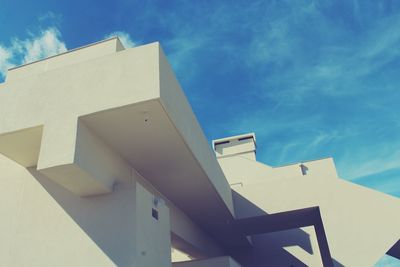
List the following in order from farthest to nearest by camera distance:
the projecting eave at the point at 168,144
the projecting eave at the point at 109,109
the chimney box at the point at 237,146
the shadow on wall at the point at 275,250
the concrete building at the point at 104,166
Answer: the chimney box at the point at 237,146, the shadow on wall at the point at 275,250, the projecting eave at the point at 168,144, the concrete building at the point at 104,166, the projecting eave at the point at 109,109

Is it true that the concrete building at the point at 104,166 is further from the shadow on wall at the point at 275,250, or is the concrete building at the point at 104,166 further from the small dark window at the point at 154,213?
the shadow on wall at the point at 275,250

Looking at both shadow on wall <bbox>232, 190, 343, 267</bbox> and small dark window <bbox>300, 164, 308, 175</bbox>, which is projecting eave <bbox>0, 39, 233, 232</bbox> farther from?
small dark window <bbox>300, 164, 308, 175</bbox>

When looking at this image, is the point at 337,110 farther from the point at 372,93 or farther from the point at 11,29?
the point at 11,29

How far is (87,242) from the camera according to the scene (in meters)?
5.75

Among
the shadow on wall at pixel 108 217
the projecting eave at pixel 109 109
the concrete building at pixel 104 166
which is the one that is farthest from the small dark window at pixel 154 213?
the projecting eave at pixel 109 109

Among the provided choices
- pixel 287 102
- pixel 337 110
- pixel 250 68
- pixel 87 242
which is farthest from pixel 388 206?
pixel 87 242

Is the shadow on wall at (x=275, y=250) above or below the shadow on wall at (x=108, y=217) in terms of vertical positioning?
above

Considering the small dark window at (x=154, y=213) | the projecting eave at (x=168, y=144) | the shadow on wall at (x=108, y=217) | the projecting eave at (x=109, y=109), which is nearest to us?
the projecting eave at (x=109, y=109)

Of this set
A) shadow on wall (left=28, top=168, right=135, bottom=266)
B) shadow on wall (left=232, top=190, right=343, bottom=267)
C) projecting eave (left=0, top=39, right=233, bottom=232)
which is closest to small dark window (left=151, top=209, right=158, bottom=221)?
shadow on wall (left=28, top=168, right=135, bottom=266)

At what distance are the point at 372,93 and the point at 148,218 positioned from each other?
6841 millimetres

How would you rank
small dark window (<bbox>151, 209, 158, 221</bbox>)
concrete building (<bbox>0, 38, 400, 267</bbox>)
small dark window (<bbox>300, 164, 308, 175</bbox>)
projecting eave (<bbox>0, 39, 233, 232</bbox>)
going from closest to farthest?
projecting eave (<bbox>0, 39, 233, 232</bbox>)
concrete building (<bbox>0, 38, 400, 267</bbox>)
small dark window (<bbox>151, 209, 158, 221</bbox>)
small dark window (<bbox>300, 164, 308, 175</bbox>)

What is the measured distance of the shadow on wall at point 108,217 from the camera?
5.55 metres

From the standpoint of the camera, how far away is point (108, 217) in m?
5.89

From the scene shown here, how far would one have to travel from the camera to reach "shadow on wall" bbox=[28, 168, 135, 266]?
5.55m
